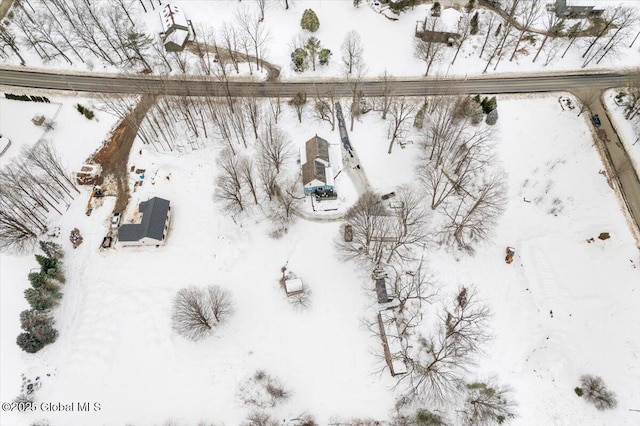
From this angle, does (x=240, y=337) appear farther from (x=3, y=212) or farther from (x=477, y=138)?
(x=477, y=138)

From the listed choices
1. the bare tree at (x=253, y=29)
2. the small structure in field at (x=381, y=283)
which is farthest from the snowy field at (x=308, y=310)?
the bare tree at (x=253, y=29)

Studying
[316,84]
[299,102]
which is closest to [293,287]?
[299,102]

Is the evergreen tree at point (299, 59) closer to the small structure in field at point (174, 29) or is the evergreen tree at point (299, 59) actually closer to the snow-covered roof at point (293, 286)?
the small structure in field at point (174, 29)

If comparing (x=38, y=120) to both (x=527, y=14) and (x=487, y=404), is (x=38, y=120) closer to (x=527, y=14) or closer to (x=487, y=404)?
(x=487, y=404)

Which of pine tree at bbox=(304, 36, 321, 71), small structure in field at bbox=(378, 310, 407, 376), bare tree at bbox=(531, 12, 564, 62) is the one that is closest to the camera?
small structure in field at bbox=(378, 310, 407, 376)

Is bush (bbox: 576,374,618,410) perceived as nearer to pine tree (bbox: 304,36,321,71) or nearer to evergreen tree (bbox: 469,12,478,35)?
evergreen tree (bbox: 469,12,478,35)

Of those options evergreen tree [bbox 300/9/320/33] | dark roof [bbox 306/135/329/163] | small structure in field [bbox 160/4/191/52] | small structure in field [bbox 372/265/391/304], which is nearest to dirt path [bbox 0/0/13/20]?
small structure in field [bbox 160/4/191/52]
